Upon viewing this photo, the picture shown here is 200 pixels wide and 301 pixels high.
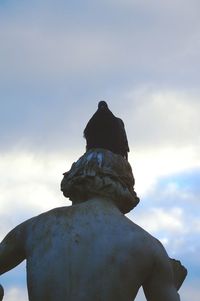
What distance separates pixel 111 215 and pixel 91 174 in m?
0.50

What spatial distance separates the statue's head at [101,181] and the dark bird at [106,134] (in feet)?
0.93

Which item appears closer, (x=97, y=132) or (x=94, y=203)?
(x=94, y=203)

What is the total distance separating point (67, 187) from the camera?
6938mm

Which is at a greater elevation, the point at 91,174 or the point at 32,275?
the point at 91,174

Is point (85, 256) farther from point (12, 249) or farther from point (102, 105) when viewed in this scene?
point (102, 105)

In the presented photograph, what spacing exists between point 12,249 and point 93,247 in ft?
2.95

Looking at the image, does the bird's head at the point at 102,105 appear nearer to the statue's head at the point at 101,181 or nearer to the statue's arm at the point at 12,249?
the statue's head at the point at 101,181

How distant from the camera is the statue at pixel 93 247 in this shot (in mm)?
6117

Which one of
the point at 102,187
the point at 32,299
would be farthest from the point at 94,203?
the point at 32,299

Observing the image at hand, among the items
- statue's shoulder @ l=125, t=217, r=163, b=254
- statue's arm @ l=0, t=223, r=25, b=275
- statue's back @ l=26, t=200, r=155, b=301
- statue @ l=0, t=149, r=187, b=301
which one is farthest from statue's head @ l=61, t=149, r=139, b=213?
statue's arm @ l=0, t=223, r=25, b=275

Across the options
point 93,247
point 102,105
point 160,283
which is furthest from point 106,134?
point 160,283

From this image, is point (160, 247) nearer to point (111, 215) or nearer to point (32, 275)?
point (111, 215)

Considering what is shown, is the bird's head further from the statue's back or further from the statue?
the statue's back

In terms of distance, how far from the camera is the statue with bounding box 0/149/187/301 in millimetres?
6117
